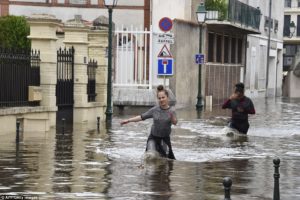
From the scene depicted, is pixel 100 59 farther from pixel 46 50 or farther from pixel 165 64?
pixel 46 50

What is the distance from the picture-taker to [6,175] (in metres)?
13.2

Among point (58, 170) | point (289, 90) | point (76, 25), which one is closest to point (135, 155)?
point (58, 170)

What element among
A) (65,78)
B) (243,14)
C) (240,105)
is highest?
(243,14)

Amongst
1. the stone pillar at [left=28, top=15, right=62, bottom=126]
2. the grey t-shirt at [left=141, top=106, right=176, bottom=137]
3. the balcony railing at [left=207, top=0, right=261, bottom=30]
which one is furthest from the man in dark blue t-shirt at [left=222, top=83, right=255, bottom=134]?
the balcony railing at [left=207, top=0, right=261, bottom=30]

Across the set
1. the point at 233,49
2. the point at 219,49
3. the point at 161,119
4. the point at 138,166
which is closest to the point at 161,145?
the point at 161,119

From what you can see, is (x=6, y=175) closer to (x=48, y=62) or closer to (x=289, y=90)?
(x=48, y=62)

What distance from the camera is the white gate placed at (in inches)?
1487

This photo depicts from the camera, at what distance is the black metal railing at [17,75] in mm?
21547

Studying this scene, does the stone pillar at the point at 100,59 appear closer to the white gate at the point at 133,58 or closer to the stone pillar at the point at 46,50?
the stone pillar at the point at 46,50

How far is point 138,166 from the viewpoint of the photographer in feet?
49.7

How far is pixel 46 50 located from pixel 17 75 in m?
1.42

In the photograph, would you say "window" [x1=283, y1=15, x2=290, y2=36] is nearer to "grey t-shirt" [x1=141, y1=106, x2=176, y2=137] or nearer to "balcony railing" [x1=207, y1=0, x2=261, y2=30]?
"balcony railing" [x1=207, y1=0, x2=261, y2=30]

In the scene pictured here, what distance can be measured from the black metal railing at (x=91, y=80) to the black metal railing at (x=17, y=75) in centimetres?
546

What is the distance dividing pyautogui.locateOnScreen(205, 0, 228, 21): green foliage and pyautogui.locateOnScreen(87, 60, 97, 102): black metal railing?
18969 mm
